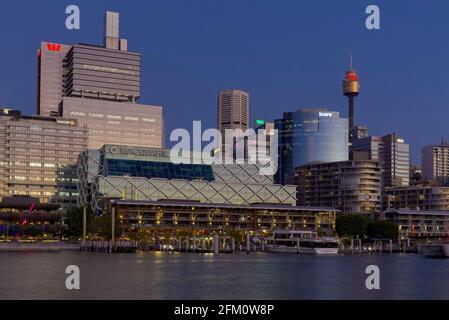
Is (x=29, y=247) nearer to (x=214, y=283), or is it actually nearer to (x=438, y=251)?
(x=438, y=251)

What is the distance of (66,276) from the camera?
94.4 meters

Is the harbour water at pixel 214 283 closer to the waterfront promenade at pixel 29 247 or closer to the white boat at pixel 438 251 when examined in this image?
the white boat at pixel 438 251

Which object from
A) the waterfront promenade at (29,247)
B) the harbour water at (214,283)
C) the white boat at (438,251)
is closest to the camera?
the harbour water at (214,283)

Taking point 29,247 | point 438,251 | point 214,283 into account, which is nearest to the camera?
point 214,283

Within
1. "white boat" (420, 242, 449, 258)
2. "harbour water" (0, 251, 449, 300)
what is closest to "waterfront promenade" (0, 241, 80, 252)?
"harbour water" (0, 251, 449, 300)

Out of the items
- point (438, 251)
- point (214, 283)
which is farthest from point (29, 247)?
point (214, 283)

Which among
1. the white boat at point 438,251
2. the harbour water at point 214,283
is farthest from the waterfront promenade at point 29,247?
the white boat at point 438,251

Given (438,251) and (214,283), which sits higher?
(214,283)

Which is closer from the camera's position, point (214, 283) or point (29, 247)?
point (214, 283)

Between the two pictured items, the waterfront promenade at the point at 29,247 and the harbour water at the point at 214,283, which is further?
the waterfront promenade at the point at 29,247
